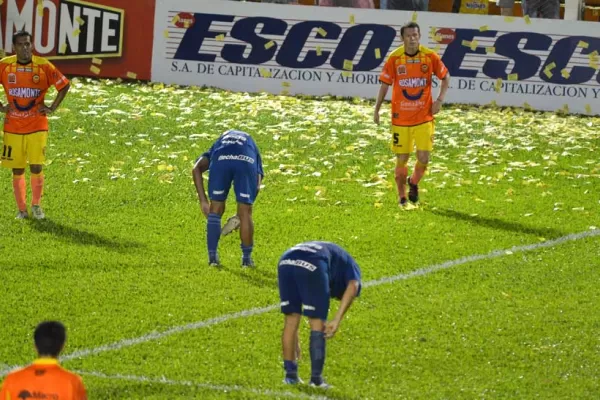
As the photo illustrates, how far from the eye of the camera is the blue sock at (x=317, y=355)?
8.36m

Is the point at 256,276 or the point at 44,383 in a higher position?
the point at 44,383

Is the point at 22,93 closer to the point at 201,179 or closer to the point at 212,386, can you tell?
the point at 201,179

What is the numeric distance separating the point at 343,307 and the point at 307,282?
297mm

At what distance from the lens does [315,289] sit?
8219 mm

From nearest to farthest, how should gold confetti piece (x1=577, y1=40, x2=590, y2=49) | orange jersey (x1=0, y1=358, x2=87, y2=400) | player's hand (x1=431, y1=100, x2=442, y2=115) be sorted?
orange jersey (x1=0, y1=358, x2=87, y2=400) < player's hand (x1=431, y1=100, x2=442, y2=115) < gold confetti piece (x1=577, y1=40, x2=590, y2=49)

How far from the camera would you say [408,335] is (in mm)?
10031

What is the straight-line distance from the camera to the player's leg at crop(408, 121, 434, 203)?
48.3 ft

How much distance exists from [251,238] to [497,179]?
5.32m

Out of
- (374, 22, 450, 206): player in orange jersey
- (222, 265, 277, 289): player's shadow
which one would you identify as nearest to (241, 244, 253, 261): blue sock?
(222, 265, 277, 289): player's shadow

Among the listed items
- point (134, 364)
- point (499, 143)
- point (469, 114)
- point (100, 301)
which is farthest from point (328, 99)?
point (134, 364)

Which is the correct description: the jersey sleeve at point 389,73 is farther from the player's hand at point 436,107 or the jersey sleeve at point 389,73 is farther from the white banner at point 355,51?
the white banner at point 355,51

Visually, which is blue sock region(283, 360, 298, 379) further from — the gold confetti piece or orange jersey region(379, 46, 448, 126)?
the gold confetti piece

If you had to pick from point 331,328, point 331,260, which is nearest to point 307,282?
point 331,260

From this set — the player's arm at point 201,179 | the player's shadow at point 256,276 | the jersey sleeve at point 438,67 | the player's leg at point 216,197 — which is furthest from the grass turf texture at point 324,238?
the jersey sleeve at point 438,67
